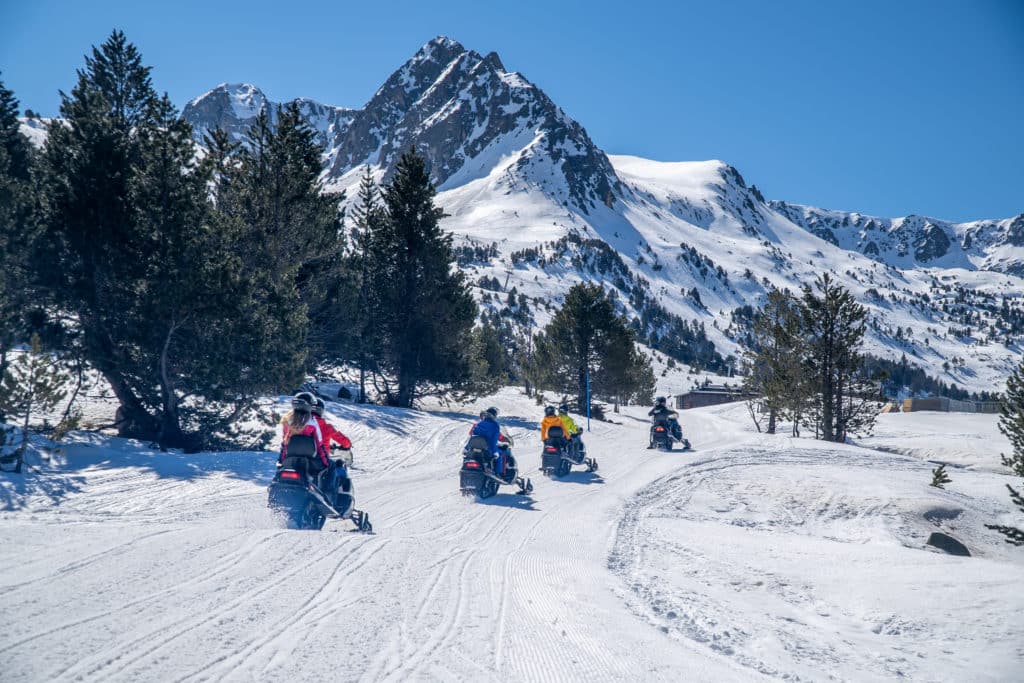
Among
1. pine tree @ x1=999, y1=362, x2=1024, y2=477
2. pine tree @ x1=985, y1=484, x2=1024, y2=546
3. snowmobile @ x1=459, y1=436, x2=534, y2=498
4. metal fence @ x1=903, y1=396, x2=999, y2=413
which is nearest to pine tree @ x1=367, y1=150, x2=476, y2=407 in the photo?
snowmobile @ x1=459, y1=436, x2=534, y2=498

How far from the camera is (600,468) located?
58.8ft

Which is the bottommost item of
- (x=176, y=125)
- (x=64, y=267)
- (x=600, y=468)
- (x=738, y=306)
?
(x=600, y=468)

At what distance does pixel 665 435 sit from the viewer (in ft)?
72.7

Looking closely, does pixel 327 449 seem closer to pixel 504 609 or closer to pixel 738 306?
pixel 504 609

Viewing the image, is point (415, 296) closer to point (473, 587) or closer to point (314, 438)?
point (314, 438)

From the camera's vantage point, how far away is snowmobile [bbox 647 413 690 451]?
22.1 meters

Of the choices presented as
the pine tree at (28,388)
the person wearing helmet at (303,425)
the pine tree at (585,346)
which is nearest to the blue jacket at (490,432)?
the person wearing helmet at (303,425)

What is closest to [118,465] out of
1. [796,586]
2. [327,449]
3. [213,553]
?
[327,449]

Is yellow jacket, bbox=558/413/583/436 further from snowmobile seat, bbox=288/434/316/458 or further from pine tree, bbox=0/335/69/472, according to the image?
pine tree, bbox=0/335/69/472

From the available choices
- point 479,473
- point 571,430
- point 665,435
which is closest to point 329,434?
point 479,473

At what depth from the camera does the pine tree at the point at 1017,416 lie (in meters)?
12.2

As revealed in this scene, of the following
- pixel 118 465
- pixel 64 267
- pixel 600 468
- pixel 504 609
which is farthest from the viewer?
pixel 600 468

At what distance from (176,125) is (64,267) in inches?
167

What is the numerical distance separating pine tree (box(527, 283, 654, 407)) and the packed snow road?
1018 inches
